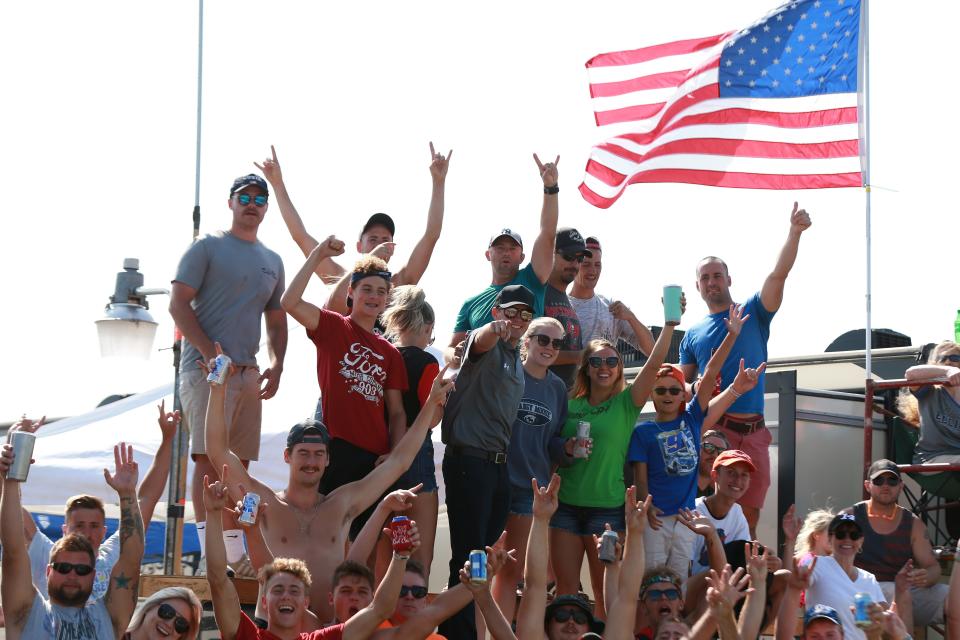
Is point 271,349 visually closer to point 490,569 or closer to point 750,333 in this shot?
point 490,569

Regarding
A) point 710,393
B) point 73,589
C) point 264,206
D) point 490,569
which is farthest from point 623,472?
point 73,589

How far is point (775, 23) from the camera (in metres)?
11.1

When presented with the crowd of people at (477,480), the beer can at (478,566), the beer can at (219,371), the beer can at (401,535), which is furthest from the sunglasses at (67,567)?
the beer can at (478,566)

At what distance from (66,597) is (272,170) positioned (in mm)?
3334

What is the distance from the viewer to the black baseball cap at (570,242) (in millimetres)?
8742

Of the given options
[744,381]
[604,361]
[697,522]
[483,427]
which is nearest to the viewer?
[483,427]

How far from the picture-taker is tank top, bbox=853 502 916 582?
9.06m

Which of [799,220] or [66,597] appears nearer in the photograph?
[66,597]

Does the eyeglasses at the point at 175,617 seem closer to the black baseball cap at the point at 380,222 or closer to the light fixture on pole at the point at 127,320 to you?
the black baseball cap at the point at 380,222

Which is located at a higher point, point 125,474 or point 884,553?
point 125,474

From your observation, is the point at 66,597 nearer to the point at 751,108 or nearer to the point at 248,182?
the point at 248,182

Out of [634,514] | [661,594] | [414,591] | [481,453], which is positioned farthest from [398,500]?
[661,594]

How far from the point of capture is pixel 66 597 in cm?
621

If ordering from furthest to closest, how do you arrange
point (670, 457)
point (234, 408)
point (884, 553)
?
point (884, 553), point (670, 457), point (234, 408)
